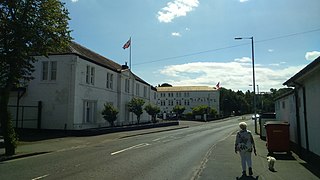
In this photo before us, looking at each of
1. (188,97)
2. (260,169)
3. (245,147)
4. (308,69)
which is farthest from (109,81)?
(188,97)

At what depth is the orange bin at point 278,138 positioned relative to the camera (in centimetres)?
1496

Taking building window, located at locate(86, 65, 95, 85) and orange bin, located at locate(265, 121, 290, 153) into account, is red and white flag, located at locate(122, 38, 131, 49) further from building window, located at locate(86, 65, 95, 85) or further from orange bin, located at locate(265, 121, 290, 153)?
orange bin, located at locate(265, 121, 290, 153)

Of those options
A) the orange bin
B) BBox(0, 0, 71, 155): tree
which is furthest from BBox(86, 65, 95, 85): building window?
the orange bin

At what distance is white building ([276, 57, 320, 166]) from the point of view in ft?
38.0

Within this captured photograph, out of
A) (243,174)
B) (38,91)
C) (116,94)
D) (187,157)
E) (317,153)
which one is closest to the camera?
(243,174)

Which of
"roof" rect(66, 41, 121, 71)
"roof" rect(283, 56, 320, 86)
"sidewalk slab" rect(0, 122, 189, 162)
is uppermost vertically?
"roof" rect(66, 41, 121, 71)

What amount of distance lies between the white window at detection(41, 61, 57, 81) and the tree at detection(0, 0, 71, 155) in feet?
47.7

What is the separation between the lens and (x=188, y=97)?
382ft

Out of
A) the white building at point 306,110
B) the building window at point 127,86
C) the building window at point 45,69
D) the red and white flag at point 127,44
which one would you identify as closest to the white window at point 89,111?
the building window at point 45,69

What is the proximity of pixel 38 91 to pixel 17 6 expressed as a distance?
1625 cm

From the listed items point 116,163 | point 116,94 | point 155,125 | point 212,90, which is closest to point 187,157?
point 116,163

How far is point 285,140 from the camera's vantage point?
1499cm

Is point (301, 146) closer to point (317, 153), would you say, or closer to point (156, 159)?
point (317, 153)

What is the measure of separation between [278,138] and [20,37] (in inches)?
492
